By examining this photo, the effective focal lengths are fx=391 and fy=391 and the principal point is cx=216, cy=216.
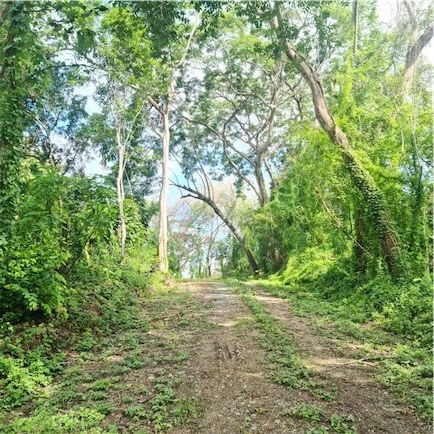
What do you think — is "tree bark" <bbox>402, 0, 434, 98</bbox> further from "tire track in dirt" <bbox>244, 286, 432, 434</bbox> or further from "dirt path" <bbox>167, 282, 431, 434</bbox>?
"dirt path" <bbox>167, 282, 431, 434</bbox>

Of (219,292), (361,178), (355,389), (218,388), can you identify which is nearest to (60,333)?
(218,388)

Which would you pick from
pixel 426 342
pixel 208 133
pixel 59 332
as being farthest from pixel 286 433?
pixel 208 133

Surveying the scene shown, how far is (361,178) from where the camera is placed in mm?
9703

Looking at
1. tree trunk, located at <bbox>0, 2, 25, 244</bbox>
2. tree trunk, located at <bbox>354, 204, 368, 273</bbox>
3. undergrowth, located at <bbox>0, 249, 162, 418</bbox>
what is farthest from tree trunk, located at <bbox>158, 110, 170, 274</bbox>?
tree trunk, located at <bbox>0, 2, 25, 244</bbox>

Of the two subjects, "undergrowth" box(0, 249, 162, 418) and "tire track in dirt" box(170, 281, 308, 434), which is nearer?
"tire track in dirt" box(170, 281, 308, 434)

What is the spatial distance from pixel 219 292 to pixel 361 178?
17.9ft

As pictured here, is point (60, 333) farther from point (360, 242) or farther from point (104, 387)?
point (360, 242)

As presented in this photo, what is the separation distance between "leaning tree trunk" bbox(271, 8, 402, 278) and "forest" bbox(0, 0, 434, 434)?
0.04 meters

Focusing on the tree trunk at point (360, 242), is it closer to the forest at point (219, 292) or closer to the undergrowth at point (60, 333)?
the forest at point (219, 292)

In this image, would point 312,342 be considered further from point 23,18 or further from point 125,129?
point 125,129

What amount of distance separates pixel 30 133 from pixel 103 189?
1253 centimetres

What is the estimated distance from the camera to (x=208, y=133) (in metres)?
25.5

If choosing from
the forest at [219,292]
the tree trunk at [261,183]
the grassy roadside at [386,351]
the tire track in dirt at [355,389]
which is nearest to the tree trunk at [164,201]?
the forest at [219,292]

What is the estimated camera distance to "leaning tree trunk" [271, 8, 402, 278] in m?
9.05
